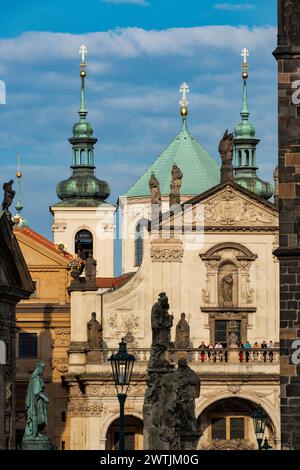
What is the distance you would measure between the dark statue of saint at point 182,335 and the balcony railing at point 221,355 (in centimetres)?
56

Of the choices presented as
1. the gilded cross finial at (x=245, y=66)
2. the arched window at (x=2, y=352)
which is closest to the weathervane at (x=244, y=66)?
the gilded cross finial at (x=245, y=66)

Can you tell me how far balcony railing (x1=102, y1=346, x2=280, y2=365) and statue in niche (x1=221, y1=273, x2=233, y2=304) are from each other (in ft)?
6.74

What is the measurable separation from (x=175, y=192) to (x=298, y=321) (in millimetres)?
39218

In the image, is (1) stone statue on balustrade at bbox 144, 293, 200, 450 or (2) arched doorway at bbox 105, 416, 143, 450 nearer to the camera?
(1) stone statue on balustrade at bbox 144, 293, 200, 450

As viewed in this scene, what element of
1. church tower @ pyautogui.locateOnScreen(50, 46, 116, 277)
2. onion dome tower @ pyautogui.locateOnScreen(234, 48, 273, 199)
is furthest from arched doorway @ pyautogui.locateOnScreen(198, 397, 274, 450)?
onion dome tower @ pyautogui.locateOnScreen(234, 48, 273, 199)

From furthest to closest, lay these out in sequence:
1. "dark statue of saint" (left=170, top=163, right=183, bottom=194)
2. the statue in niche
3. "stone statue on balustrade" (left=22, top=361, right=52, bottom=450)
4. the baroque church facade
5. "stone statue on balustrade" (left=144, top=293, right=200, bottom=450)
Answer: the statue in niche → "dark statue of saint" (left=170, top=163, right=183, bottom=194) → the baroque church facade → "stone statue on balustrade" (left=22, top=361, right=52, bottom=450) → "stone statue on balustrade" (left=144, top=293, right=200, bottom=450)

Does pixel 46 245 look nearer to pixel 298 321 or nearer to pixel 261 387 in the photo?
pixel 261 387

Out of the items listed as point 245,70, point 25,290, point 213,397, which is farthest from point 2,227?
point 245,70

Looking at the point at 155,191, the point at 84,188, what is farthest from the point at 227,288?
the point at 84,188

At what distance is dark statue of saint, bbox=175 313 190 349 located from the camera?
72750 millimetres

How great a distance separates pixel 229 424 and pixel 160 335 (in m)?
39.1

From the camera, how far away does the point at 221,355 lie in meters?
74.2

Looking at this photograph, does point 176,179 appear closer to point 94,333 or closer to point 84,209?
point 94,333

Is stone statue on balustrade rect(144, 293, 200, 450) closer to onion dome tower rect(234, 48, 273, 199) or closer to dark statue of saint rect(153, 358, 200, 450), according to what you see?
dark statue of saint rect(153, 358, 200, 450)
